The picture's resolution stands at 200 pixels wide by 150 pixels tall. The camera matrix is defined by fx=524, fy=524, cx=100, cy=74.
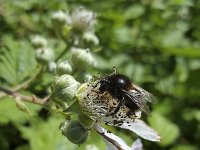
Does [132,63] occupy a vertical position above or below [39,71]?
below

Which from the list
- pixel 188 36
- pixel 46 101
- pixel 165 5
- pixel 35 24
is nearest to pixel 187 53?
pixel 165 5

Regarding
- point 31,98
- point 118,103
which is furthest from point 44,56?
point 118,103

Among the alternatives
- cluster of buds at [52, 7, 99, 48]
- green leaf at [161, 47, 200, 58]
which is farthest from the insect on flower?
green leaf at [161, 47, 200, 58]

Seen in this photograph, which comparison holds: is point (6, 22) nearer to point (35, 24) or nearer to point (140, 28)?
point (35, 24)

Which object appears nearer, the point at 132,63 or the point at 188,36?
the point at 132,63

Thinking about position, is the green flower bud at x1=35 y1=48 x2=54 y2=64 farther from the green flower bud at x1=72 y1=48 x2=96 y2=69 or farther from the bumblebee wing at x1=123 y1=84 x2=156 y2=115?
the bumblebee wing at x1=123 y1=84 x2=156 y2=115

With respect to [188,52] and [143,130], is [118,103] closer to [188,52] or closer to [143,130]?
[143,130]

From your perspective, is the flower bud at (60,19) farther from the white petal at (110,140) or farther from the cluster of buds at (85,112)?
the white petal at (110,140)
